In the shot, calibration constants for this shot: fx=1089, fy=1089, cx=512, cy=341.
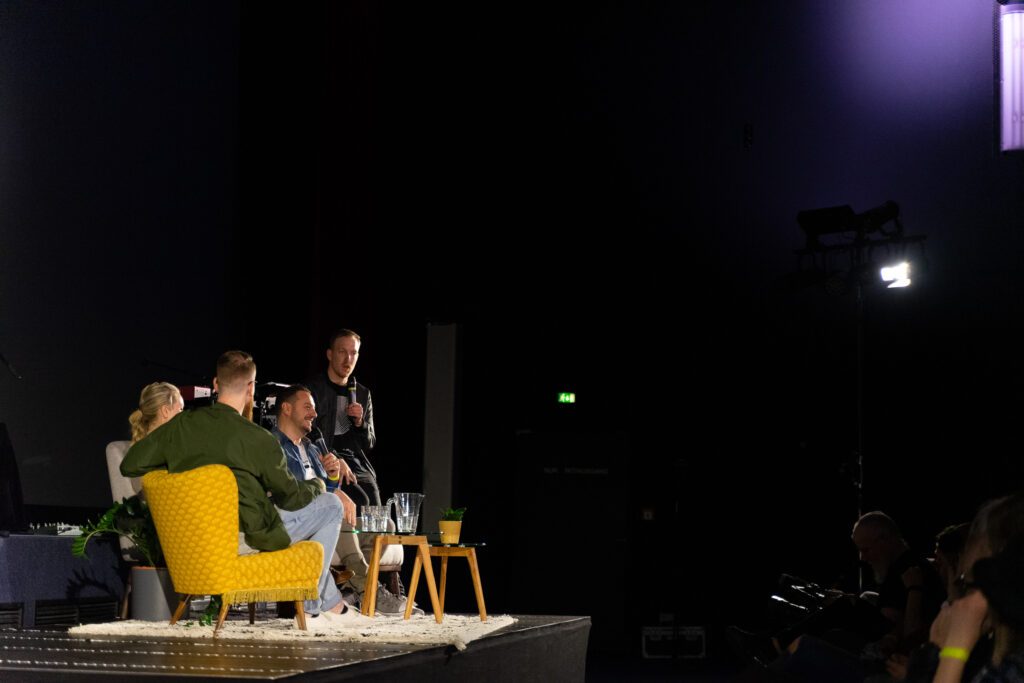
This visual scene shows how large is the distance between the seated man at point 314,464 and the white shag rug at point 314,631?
61 cm

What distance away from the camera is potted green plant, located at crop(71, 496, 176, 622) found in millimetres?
4227

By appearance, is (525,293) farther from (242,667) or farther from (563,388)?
(242,667)

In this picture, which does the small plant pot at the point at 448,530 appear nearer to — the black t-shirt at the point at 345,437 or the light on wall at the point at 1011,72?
the black t-shirt at the point at 345,437

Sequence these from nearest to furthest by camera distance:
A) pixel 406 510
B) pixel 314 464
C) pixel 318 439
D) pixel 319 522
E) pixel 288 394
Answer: pixel 319 522 → pixel 406 510 → pixel 288 394 → pixel 314 464 → pixel 318 439

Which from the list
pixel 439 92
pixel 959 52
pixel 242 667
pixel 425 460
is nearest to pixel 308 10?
pixel 439 92

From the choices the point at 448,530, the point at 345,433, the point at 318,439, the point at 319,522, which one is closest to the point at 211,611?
the point at 319,522

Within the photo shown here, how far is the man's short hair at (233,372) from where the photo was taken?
3.98m

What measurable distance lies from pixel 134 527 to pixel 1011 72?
5.28 m

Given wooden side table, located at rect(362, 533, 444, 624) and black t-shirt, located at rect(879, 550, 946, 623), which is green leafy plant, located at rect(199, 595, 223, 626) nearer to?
wooden side table, located at rect(362, 533, 444, 624)

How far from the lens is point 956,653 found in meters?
2.03

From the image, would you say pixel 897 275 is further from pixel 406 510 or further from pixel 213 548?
pixel 213 548

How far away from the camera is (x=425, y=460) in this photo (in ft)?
26.1

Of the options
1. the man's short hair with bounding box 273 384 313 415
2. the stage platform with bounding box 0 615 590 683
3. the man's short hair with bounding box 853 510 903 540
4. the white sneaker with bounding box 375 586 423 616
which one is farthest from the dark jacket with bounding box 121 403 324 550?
the man's short hair with bounding box 853 510 903 540

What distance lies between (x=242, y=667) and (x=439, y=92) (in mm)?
6100
